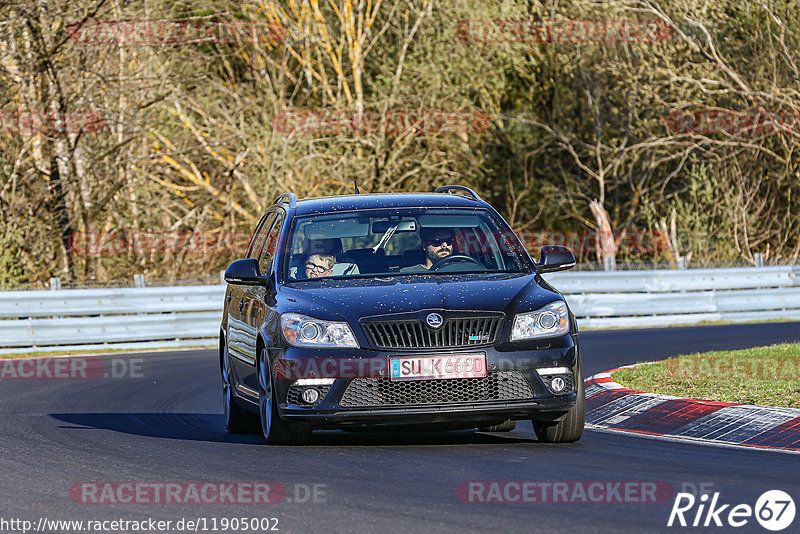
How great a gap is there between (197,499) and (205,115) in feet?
74.8

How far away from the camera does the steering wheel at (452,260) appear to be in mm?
9984

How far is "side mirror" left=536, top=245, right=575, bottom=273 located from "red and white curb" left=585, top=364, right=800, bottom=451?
1399mm

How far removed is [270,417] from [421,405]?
3.91ft

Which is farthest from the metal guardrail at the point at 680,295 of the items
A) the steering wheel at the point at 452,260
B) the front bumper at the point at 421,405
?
the front bumper at the point at 421,405

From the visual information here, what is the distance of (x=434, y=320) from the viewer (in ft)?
28.9

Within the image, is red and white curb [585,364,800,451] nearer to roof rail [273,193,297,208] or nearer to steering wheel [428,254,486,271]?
steering wheel [428,254,486,271]

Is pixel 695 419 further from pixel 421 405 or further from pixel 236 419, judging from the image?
pixel 236 419

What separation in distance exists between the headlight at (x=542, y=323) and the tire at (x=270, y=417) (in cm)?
164

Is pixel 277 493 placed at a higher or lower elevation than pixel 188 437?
higher

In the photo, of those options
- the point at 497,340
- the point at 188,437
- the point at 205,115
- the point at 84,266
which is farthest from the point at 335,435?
the point at 205,115

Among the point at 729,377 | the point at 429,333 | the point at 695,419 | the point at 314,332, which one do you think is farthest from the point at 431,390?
the point at 729,377

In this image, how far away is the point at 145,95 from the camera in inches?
1065

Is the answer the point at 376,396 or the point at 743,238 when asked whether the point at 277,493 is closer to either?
the point at 376,396

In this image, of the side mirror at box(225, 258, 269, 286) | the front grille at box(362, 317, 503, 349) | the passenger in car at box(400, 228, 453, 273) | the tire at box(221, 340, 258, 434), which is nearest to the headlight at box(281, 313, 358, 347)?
the front grille at box(362, 317, 503, 349)
